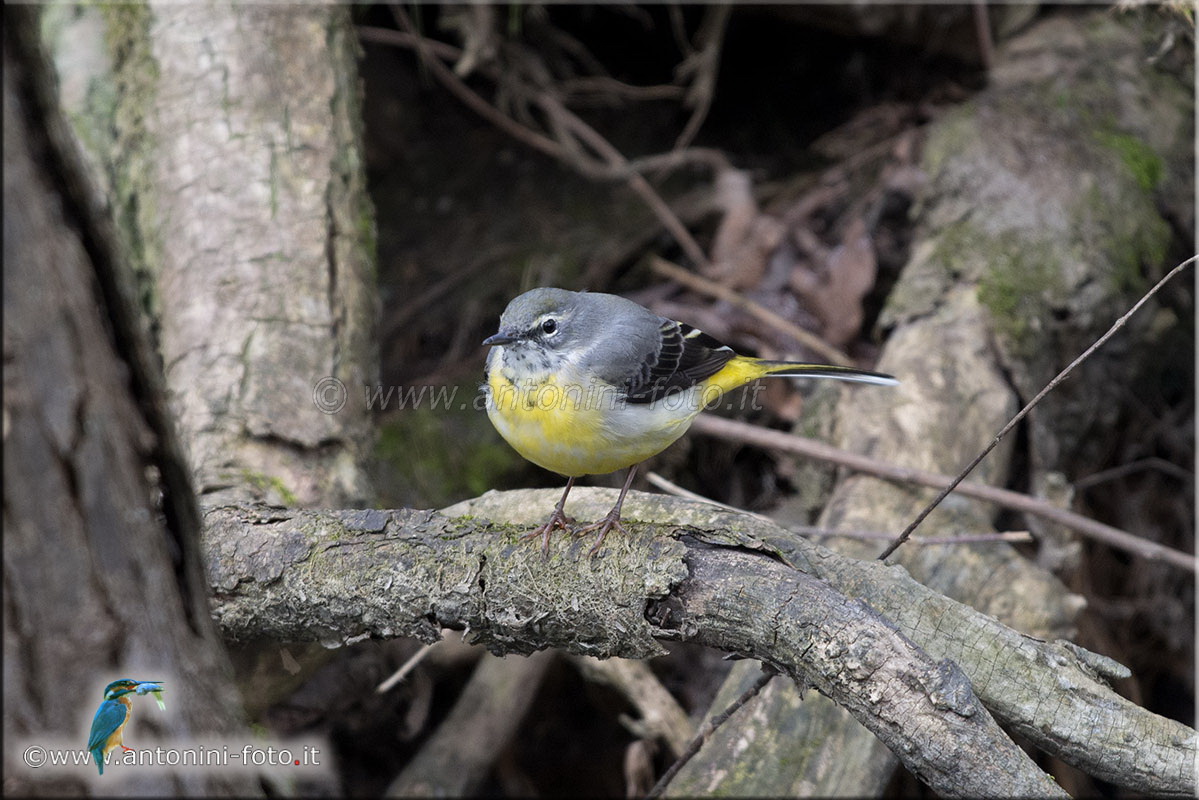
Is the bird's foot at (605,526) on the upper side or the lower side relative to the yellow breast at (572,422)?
lower

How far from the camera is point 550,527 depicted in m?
3.14

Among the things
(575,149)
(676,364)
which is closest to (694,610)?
(676,364)

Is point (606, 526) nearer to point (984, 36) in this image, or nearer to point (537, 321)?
point (537, 321)

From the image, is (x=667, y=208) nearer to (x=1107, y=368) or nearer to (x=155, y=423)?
(x=1107, y=368)

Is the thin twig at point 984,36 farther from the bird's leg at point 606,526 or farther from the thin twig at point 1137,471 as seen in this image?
the bird's leg at point 606,526

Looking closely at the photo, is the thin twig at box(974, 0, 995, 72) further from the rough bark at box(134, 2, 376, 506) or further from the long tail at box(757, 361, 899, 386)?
the rough bark at box(134, 2, 376, 506)

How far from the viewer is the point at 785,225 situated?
632 centimetres

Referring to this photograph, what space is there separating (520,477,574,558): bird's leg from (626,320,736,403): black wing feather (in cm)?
47

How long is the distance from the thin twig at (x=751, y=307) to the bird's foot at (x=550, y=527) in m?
2.65

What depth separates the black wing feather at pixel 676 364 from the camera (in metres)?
3.59

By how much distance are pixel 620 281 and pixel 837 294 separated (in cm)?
151

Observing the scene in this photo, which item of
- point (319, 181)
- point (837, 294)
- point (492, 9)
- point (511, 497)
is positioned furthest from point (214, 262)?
point (837, 294)

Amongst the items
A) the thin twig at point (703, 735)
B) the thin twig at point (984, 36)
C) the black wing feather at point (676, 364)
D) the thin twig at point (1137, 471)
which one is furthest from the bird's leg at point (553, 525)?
the thin twig at point (984, 36)

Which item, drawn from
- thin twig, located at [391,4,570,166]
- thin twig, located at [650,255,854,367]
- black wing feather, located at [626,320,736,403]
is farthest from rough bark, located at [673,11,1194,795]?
thin twig, located at [391,4,570,166]
